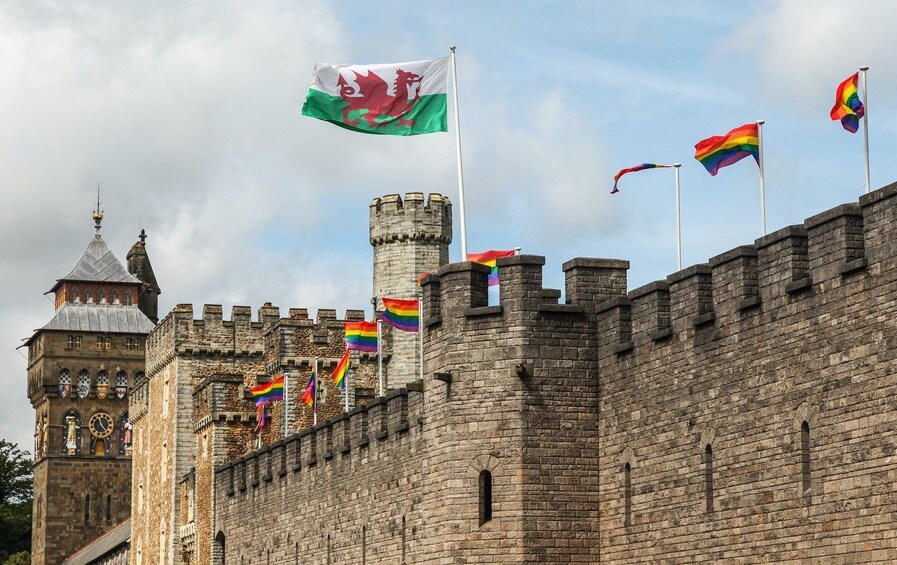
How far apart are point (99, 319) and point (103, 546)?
25.6 metres

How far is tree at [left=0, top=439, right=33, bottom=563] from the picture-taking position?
455 feet

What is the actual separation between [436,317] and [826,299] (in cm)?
867

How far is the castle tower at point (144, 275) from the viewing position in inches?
5551

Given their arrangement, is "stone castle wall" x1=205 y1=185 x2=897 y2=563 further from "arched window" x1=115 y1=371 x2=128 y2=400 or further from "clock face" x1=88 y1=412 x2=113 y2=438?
"clock face" x1=88 y1=412 x2=113 y2=438

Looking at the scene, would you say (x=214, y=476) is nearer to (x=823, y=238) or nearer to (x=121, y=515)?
(x=823, y=238)

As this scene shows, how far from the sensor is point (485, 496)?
31.7m

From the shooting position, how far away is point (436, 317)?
1292 inches

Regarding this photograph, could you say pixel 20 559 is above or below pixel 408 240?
below

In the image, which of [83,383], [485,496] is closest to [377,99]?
[485,496]

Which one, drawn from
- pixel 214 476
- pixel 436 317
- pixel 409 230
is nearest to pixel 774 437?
pixel 436 317

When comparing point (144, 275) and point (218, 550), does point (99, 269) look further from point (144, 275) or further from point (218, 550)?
point (218, 550)

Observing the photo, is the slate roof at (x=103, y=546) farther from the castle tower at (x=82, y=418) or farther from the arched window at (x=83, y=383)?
the arched window at (x=83, y=383)

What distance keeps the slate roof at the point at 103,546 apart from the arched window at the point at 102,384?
10543 millimetres

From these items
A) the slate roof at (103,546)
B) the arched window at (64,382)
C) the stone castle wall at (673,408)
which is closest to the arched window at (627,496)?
the stone castle wall at (673,408)
